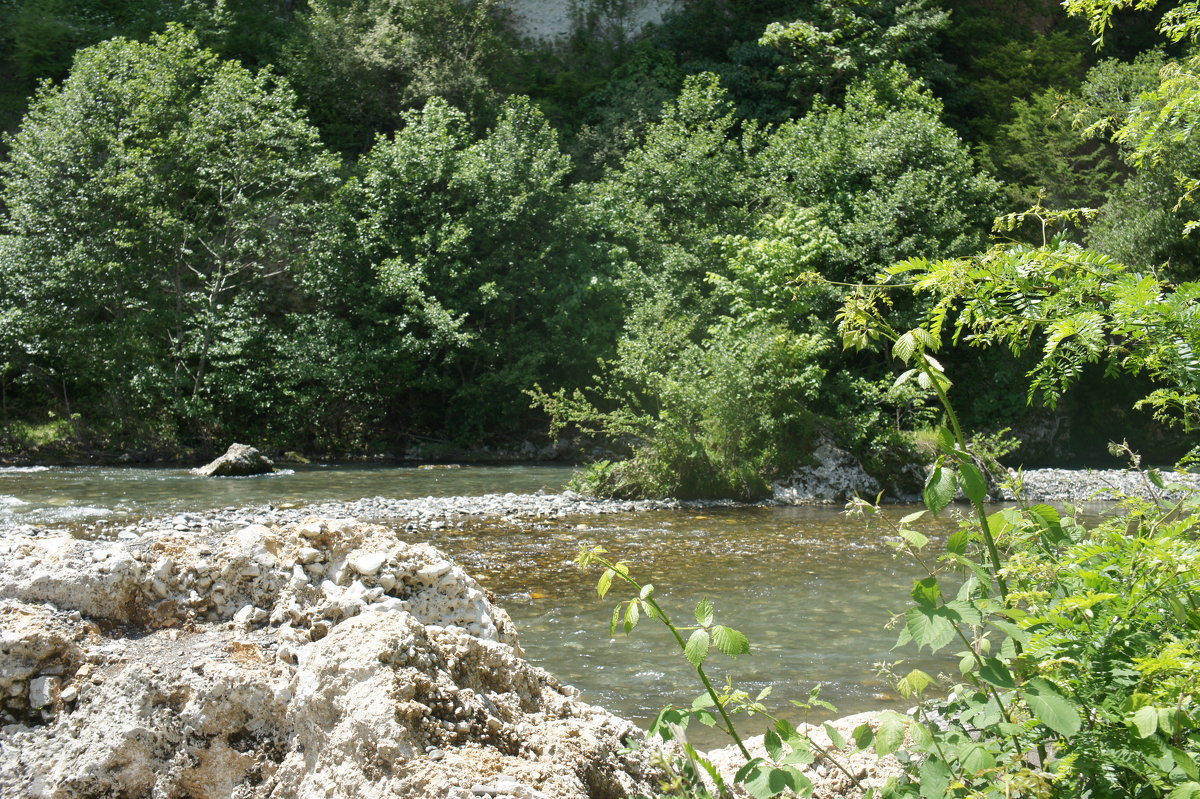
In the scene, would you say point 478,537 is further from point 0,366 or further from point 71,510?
point 0,366

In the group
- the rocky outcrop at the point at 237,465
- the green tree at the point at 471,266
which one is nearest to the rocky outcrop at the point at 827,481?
the green tree at the point at 471,266

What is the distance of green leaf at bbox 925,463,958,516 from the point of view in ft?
5.99

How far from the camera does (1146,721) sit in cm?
171

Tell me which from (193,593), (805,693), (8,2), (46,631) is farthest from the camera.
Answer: (8,2)

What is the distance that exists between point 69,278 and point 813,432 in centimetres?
A: 1493

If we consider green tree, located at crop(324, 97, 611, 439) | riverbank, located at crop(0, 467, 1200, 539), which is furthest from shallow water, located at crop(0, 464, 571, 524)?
green tree, located at crop(324, 97, 611, 439)

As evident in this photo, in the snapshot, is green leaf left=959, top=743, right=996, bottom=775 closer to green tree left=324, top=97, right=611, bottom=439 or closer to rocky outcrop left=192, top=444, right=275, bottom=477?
rocky outcrop left=192, top=444, right=275, bottom=477

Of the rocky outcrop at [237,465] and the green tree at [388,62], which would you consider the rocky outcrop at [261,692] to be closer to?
the rocky outcrop at [237,465]

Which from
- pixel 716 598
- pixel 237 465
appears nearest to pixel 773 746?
pixel 716 598

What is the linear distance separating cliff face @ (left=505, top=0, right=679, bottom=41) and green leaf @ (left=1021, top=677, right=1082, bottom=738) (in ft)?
107

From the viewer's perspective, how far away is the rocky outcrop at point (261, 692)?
2420 millimetres

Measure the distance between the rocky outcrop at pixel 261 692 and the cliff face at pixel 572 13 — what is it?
1245 inches

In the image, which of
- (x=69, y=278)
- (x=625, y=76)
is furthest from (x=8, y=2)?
(x=625, y=76)

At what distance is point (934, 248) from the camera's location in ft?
61.9
